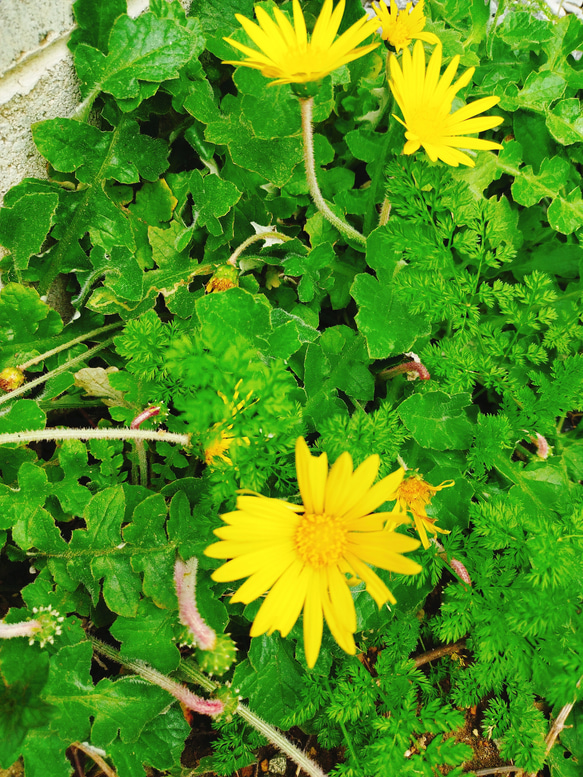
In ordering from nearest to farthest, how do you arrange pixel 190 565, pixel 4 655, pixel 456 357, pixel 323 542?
1. pixel 323 542
2. pixel 4 655
3. pixel 190 565
4. pixel 456 357


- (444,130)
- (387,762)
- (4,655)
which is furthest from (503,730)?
(444,130)

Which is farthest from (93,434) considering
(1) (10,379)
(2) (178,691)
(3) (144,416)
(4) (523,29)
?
(4) (523,29)

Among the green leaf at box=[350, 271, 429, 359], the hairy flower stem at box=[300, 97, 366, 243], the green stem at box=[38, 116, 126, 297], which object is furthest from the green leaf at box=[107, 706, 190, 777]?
the hairy flower stem at box=[300, 97, 366, 243]

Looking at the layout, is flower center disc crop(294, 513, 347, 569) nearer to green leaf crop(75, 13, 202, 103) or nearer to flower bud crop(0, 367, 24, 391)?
flower bud crop(0, 367, 24, 391)

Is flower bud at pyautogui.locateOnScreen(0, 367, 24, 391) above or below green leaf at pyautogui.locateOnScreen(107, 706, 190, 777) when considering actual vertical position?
above

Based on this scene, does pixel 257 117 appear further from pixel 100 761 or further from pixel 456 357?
pixel 100 761

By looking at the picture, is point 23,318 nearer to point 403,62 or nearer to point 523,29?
point 403,62

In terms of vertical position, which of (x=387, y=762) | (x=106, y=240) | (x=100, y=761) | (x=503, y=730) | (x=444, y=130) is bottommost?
(x=503, y=730)
